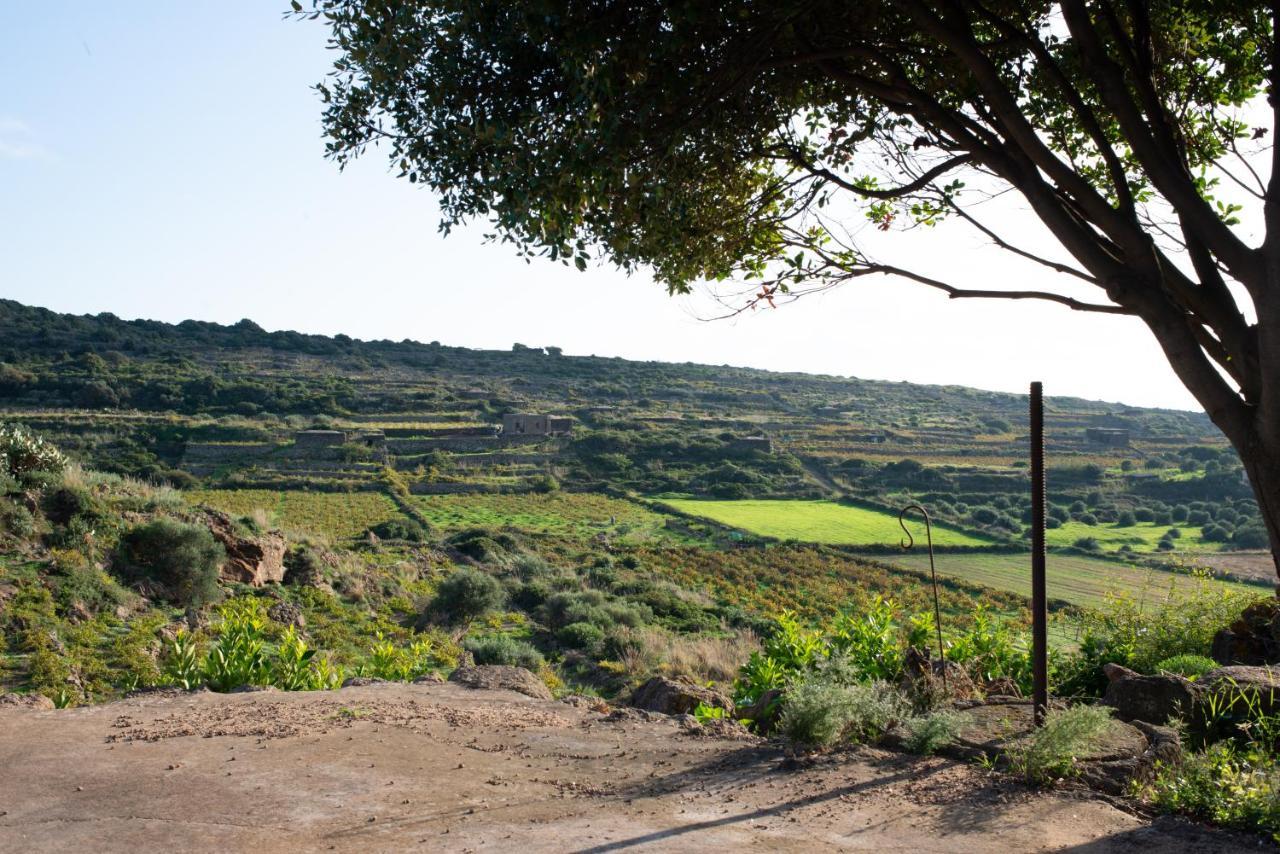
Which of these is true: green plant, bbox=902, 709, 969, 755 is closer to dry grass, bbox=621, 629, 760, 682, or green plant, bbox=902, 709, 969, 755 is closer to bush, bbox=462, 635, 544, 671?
dry grass, bbox=621, 629, 760, 682

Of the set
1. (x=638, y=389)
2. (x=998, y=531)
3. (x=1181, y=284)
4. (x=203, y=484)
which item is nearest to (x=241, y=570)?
(x=1181, y=284)

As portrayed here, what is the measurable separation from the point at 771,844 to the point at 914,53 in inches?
195

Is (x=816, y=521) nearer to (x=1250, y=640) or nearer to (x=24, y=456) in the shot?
(x=24, y=456)

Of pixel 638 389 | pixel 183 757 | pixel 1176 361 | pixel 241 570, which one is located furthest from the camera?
pixel 638 389

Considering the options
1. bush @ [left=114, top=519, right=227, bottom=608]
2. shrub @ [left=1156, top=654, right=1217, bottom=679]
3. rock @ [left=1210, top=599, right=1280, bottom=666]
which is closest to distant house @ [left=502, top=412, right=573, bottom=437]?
bush @ [left=114, top=519, right=227, bottom=608]

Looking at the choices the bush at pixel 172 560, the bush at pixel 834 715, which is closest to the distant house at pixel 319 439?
the bush at pixel 172 560

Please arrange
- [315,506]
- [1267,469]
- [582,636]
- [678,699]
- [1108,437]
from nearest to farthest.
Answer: [1267,469], [678,699], [582,636], [315,506], [1108,437]

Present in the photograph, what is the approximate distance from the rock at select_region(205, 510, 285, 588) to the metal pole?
14919mm

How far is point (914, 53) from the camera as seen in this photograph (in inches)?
251

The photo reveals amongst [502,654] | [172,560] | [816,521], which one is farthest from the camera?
[816,521]

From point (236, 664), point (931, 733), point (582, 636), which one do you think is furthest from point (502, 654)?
point (931, 733)

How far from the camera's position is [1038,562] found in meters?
5.86

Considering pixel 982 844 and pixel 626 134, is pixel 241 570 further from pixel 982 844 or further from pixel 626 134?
pixel 982 844

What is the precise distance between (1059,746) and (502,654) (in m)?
11.1
